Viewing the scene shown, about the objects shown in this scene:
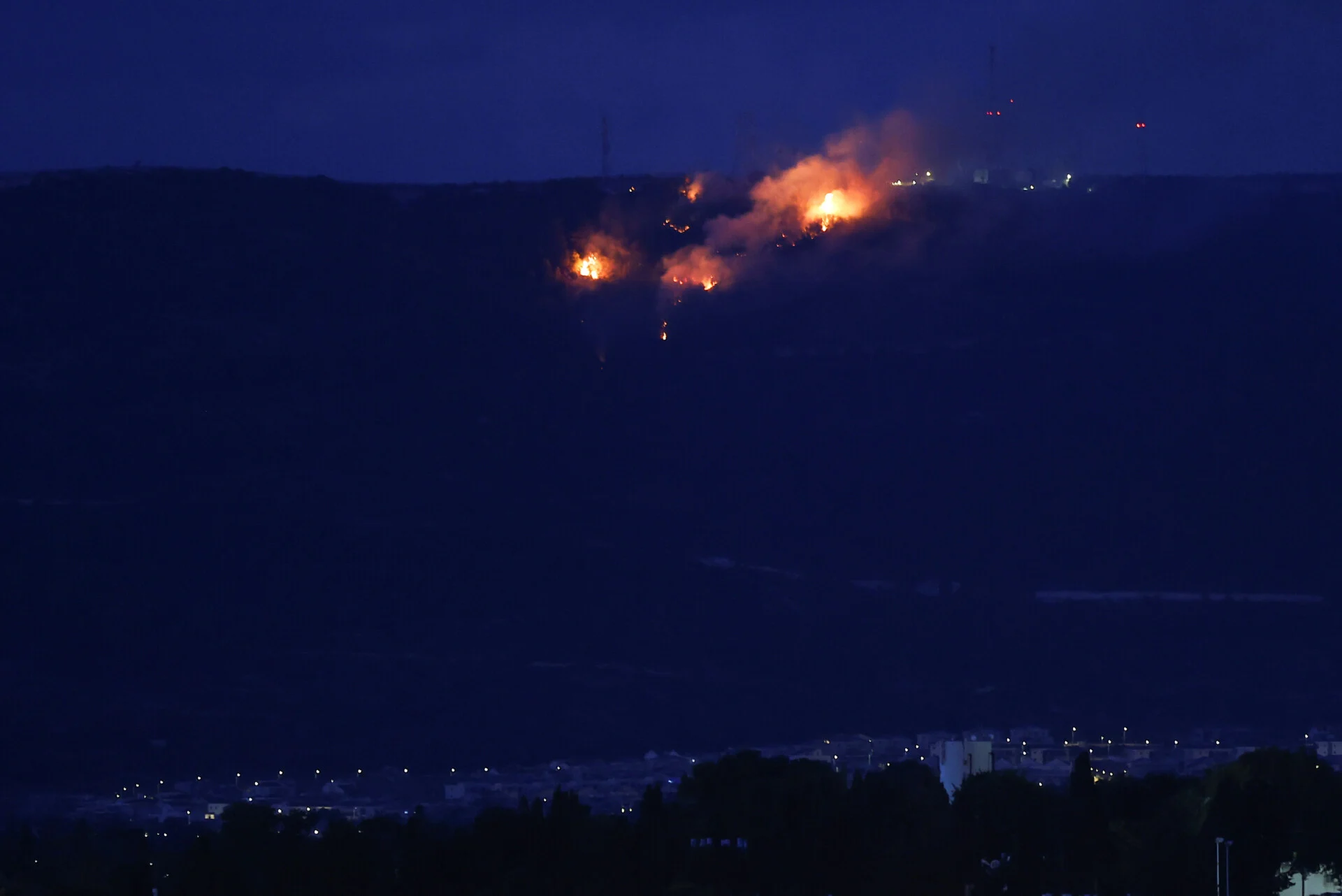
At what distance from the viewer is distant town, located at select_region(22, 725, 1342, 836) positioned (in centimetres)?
9506

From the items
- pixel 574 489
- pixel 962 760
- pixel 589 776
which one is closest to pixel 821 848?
pixel 962 760

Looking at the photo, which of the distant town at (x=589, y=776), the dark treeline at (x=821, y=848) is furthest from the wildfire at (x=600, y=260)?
the dark treeline at (x=821, y=848)

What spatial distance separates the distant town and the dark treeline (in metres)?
27.2

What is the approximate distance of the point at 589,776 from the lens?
4151 inches

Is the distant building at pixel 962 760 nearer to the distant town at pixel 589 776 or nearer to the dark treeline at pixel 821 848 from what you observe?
the distant town at pixel 589 776

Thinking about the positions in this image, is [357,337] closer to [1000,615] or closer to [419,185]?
[419,185]

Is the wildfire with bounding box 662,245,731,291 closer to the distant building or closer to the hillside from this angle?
the hillside

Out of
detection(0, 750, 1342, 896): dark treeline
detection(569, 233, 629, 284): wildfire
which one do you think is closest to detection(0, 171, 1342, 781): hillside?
detection(569, 233, 629, 284): wildfire

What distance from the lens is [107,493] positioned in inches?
5650

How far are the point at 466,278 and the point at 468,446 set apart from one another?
14.7 m

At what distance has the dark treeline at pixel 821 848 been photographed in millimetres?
53625

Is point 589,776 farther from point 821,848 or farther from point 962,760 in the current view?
point 821,848

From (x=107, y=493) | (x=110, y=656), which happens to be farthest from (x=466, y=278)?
(x=110, y=656)

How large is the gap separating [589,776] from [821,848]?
50.7 metres
